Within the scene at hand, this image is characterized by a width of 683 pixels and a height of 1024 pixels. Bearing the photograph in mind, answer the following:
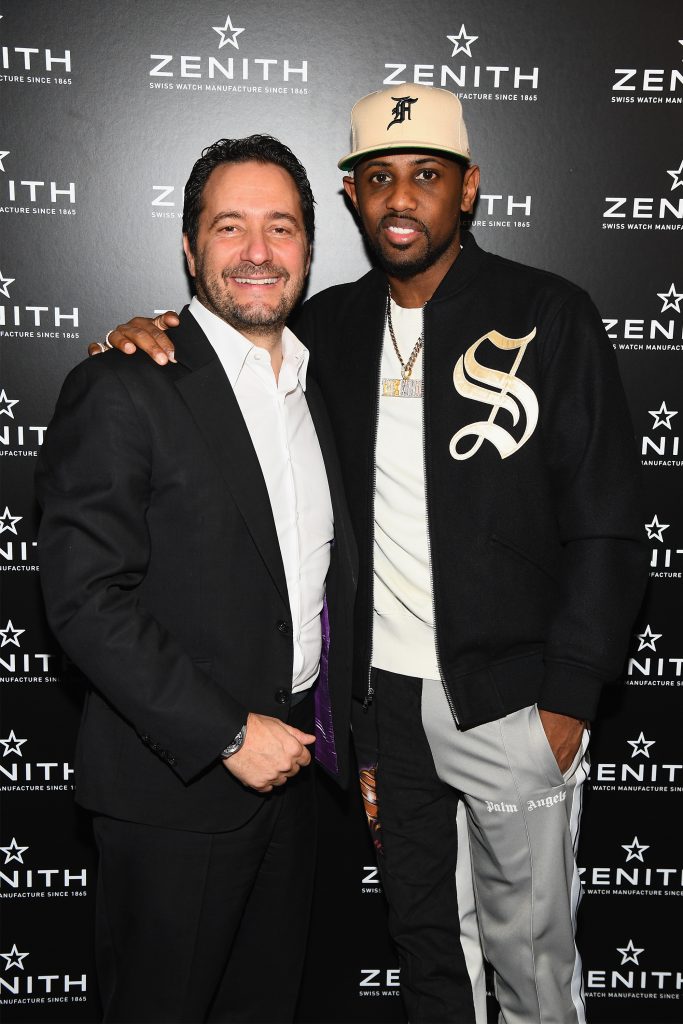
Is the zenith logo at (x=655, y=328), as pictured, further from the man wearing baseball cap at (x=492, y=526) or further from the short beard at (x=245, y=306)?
the short beard at (x=245, y=306)

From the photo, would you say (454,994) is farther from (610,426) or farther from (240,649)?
(610,426)

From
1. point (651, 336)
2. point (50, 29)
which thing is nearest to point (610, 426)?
point (651, 336)

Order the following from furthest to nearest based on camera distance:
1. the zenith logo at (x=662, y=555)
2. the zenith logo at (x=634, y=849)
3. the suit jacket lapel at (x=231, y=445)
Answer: the zenith logo at (x=634, y=849) → the zenith logo at (x=662, y=555) → the suit jacket lapel at (x=231, y=445)

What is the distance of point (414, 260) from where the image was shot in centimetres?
198

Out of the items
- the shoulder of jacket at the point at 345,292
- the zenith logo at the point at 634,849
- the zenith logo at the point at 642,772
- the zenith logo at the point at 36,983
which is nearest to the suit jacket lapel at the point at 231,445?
the shoulder of jacket at the point at 345,292

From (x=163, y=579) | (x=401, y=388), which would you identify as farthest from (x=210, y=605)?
(x=401, y=388)

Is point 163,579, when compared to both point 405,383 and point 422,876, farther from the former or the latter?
point 422,876

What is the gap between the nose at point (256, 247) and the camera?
1874 mm

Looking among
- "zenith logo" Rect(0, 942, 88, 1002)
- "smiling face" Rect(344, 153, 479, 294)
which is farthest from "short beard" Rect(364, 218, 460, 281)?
"zenith logo" Rect(0, 942, 88, 1002)

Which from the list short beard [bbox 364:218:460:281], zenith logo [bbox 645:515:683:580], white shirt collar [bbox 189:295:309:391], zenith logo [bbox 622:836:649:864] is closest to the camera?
white shirt collar [bbox 189:295:309:391]

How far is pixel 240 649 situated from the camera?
5.83 ft

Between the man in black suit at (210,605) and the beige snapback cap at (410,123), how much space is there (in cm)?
19

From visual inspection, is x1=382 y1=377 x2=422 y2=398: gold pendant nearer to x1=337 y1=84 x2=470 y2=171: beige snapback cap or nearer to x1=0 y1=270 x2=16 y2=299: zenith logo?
x1=337 y1=84 x2=470 y2=171: beige snapback cap

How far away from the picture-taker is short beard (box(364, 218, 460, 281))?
198cm
